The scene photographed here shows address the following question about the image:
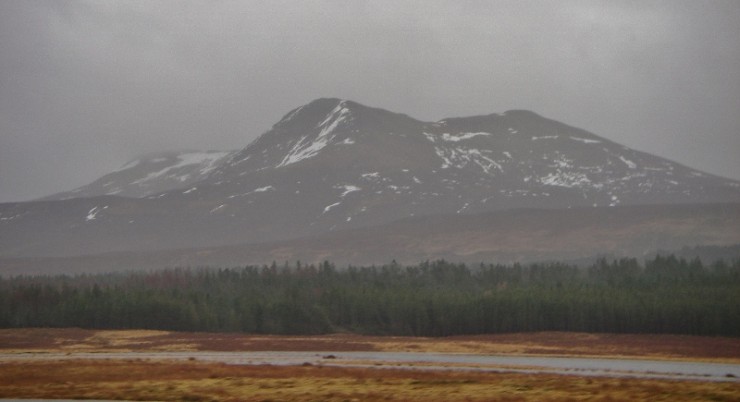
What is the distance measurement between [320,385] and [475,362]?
80.6 feet

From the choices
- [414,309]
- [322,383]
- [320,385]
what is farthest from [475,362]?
[414,309]

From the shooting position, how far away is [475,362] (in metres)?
75.2

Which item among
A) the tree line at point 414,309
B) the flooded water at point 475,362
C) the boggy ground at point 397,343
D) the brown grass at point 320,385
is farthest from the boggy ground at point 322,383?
the tree line at point 414,309

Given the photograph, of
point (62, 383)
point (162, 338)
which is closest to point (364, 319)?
point (162, 338)

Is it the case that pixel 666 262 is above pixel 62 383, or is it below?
above

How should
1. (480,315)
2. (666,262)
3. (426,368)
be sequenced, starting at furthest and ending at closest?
(666,262), (480,315), (426,368)

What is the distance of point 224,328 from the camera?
12581 cm

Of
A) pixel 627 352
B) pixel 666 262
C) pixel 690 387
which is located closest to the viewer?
pixel 690 387

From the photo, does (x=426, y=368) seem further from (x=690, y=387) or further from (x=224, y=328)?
(x=224, y=328)

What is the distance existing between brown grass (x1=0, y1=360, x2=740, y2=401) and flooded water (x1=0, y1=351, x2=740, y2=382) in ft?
21.3

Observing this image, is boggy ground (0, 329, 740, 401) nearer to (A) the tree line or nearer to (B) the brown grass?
(B) the brown grass

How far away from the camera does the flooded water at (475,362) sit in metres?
64.6

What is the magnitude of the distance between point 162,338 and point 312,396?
64480 mm

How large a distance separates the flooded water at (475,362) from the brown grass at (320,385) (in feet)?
21.3
